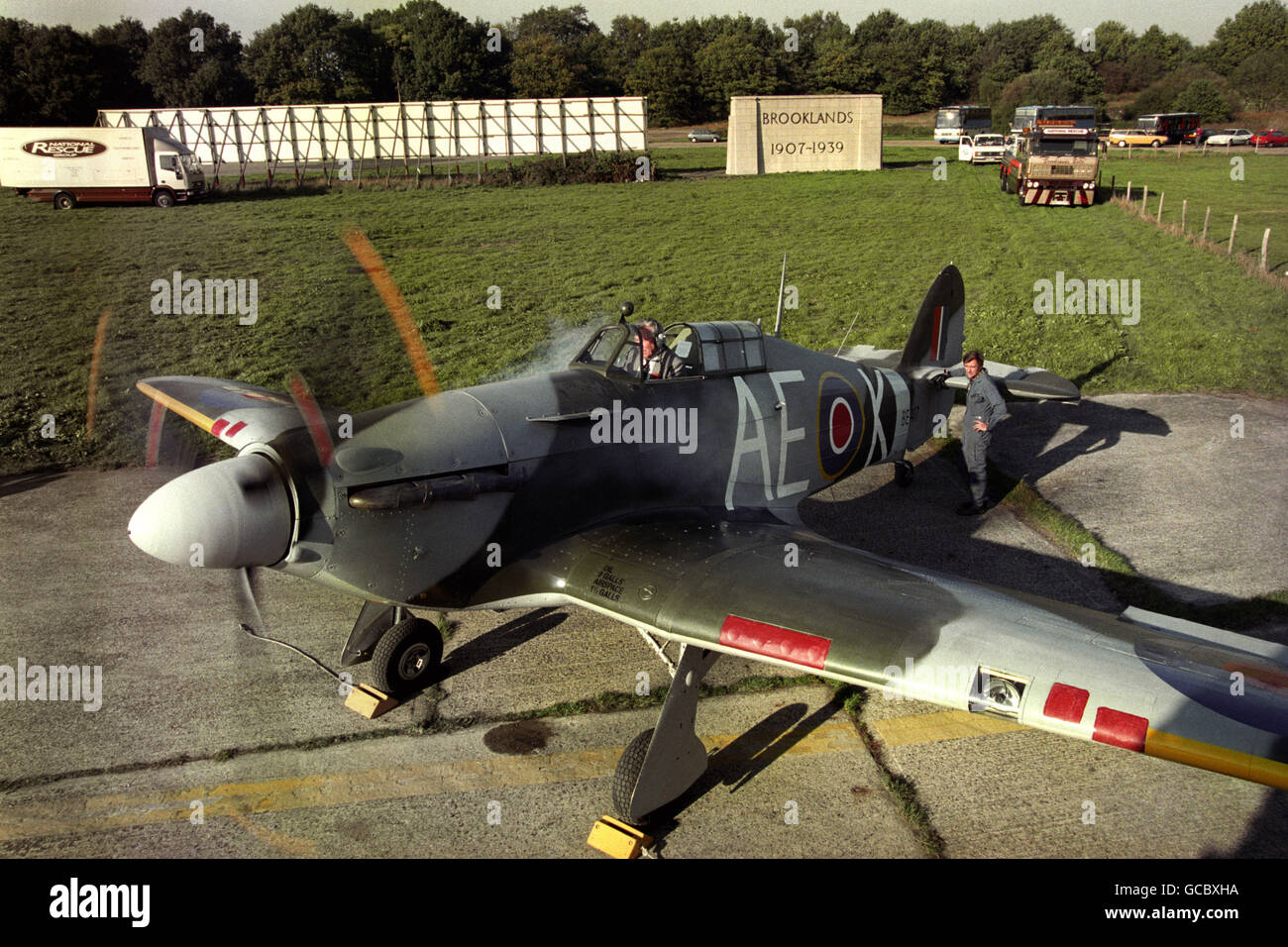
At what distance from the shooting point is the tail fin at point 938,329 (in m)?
10.0

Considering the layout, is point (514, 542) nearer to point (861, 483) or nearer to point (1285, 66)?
point (861, 483)

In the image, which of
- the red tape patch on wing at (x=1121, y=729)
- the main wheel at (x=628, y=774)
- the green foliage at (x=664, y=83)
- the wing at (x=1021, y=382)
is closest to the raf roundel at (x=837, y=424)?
the wing at (x=1021, y=382)

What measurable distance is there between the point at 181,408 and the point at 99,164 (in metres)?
26.7

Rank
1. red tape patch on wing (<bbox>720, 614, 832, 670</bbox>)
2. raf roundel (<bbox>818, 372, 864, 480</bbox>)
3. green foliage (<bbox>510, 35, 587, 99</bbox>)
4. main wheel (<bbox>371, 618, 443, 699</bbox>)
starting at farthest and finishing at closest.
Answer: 1. green foliage (<bbox>510, 35, 587, 99</bbox>)
2. raf roundel (<bbox>818, 372, 864, 480</bbox>)
3. main wheel (<bbox>371, 618, 443, 699</bbox>)
4. red tape patch on wing (<bbox>720, 614, 832, 670</bbox>)

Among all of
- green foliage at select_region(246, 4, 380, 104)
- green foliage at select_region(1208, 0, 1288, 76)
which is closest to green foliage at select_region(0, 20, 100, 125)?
green foliage at select_region(246, 4, 380, 104)

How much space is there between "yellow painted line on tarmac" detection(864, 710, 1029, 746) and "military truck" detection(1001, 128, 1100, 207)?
95.7ft

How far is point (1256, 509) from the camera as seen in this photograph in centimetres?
934

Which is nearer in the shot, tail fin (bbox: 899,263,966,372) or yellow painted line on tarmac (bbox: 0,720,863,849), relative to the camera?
yellow painted line on tarmac (bbox: 0,720,863,849)

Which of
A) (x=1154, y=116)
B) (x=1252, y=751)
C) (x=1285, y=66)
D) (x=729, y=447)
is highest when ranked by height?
(x=1285, y=66)

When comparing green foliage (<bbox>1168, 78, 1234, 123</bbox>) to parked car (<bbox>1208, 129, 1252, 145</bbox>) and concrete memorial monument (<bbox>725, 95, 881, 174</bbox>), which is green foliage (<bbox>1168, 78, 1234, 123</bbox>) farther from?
concrete memorial monument (<bbox>725, 95, 881, 174</bbox>)

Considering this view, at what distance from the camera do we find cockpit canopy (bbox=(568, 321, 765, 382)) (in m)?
6.94

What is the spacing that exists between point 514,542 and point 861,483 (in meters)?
5.48
